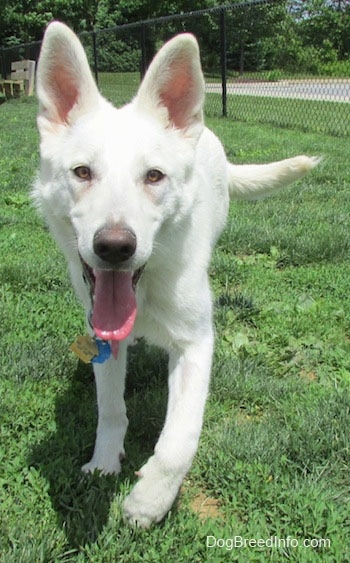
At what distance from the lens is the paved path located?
1389 centimetres

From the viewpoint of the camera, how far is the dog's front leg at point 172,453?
2027 mm

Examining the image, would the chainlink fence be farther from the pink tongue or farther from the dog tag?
the pink tongue

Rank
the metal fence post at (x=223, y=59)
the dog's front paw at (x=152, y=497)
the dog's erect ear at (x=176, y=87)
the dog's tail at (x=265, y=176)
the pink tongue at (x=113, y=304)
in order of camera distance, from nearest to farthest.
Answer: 1. the dog's front paw at (x=152, y=497)
2. the pink tongue at (x=113, y=304)
3. the dog's erect ear at (x=176, y=87)
4. the dog's tail at (x=265, y=176)
5. the metal fence post at (x=223, y=59)

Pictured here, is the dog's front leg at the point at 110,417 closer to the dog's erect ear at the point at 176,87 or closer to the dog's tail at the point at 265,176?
the dog's erect ear at the point at 176,87

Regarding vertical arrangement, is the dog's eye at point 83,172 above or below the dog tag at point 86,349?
above

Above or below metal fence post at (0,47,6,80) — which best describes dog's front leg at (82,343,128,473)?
above

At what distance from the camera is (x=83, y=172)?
7.18ft

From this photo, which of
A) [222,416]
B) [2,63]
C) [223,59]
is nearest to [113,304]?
[222,416]

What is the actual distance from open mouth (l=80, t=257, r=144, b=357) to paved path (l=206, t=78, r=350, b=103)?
494 inches

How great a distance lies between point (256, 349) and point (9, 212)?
3.47 metres

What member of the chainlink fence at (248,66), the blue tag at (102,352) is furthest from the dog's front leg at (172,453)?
the chainlink fence at (248,66)

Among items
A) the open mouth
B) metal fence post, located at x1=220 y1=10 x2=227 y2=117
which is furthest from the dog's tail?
metal fence post, located at x1=220 y1=10 x2=227 y2=117

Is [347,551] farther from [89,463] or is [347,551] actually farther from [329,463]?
[89,463]

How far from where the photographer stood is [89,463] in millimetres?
2410
